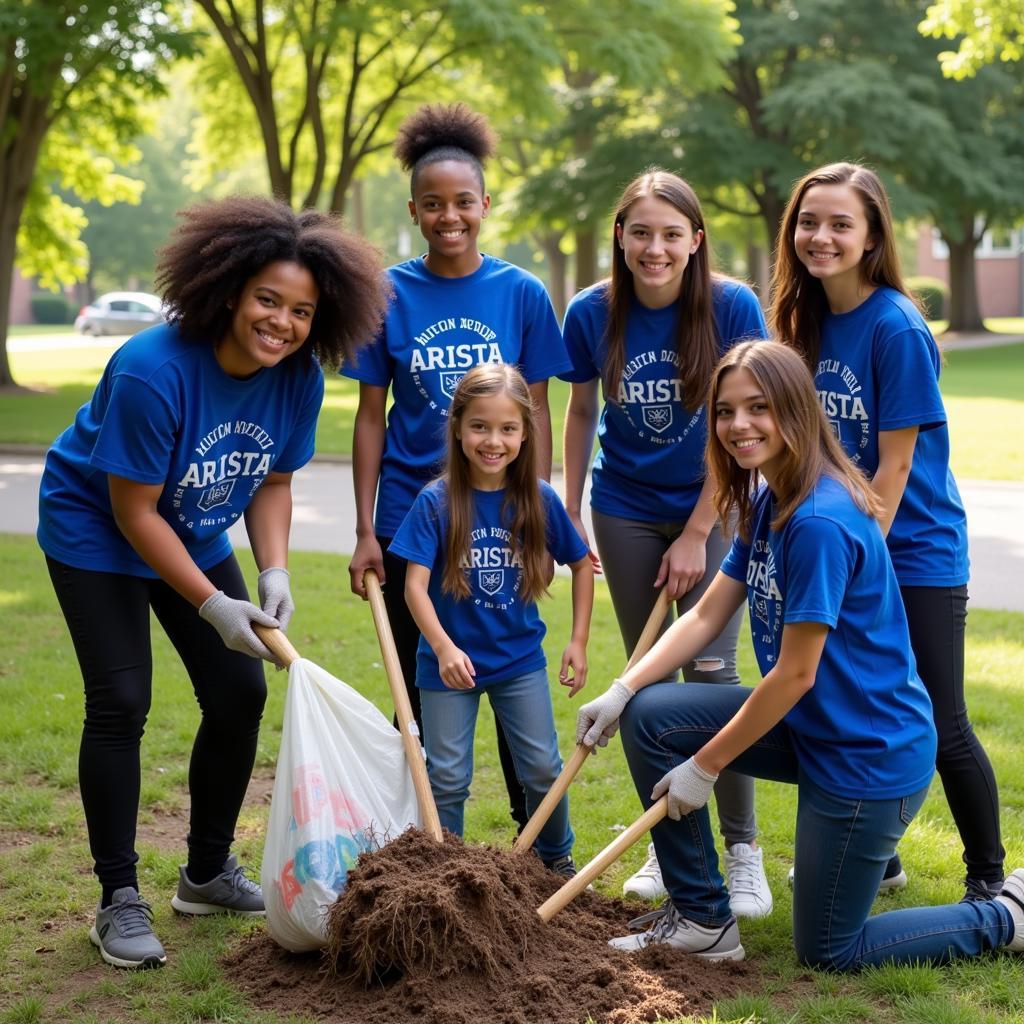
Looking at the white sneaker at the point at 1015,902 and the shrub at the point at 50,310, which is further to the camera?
the shrub at the point at 50,310

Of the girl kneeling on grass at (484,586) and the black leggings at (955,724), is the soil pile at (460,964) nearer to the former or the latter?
the girl kneeling on grass at (484,586)

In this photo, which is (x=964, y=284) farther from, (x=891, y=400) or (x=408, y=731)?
(x=408, y=731)

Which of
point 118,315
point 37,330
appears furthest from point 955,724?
point 37,330

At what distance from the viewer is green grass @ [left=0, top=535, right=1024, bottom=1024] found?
10.6ft

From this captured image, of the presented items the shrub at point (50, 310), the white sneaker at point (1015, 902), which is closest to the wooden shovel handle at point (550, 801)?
the white sneaker at point (1015, 902)

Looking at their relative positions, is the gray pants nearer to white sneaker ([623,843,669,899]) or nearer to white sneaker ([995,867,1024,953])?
white sneaker ([623,843,669,899])

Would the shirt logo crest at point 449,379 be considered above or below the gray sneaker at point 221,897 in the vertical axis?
above

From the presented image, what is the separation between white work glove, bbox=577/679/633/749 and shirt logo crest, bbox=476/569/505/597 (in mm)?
436

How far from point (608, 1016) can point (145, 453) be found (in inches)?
68.9

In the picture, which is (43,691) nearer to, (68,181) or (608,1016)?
(608,1016)

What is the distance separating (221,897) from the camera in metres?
3.83

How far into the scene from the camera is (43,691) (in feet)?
19.2

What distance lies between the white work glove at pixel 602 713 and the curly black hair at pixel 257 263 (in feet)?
3.75

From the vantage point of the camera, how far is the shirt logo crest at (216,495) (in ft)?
11.5
